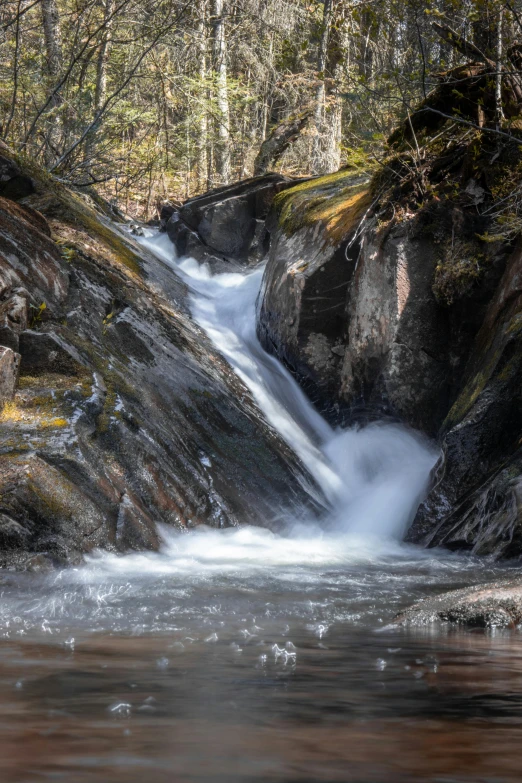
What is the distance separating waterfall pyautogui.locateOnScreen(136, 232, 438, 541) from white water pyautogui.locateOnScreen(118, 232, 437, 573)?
12 mm

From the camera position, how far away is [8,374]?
5730 mm

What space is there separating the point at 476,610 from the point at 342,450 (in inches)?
213

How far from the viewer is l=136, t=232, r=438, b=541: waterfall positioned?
745 centimetres

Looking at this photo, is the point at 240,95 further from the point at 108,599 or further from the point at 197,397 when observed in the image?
the point at 108,599

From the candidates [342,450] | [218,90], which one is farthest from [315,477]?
[218,90]

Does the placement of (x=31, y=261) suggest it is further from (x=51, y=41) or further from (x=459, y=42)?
(x=51, y=41)

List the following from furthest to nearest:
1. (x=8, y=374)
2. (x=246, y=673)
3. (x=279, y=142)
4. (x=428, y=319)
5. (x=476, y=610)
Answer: (x=279, y=142)
(x=428, y=319)
(x=8, y=374)
(x=476, y=610)
(x=246, y=673)

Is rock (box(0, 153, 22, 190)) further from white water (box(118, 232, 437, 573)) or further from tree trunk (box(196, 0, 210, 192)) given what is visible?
tree trunk (box(196, 0, 210, 192))

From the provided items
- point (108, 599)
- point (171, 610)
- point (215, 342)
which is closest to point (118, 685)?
point (171, 610)

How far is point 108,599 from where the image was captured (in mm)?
3910

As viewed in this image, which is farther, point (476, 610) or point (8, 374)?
point (8, 374)

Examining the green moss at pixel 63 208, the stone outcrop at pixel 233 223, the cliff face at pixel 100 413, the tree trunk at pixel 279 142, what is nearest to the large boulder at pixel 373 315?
the cliff face at pixel 100 413

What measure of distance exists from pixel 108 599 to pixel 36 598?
39 centimetres

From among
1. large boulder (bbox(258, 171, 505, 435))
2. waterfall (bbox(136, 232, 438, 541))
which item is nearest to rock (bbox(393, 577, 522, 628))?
waterfall (bbox(136, 232, 438, 541))
